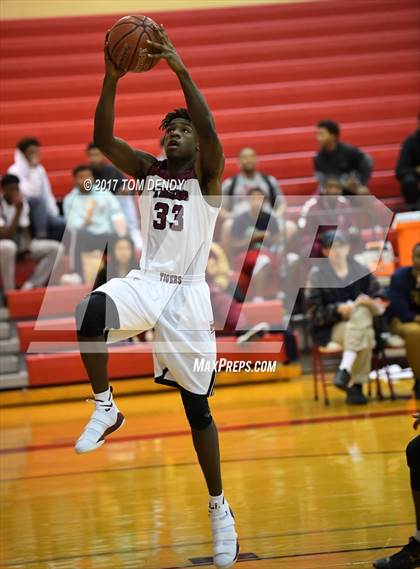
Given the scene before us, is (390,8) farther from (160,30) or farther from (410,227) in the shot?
(160,30)

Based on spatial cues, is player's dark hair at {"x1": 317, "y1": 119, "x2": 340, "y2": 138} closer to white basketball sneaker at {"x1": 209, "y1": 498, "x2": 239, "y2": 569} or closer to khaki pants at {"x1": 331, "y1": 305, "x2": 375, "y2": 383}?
khaki pants at {"x1": 331, "y1": 305, "x2": 375, "y2": 383}

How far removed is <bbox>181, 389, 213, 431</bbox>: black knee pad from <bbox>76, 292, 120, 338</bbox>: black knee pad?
1.79 feet

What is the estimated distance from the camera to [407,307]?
31.1 ft

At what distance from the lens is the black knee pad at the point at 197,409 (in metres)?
5.21

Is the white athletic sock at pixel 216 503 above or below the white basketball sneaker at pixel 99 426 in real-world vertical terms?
below

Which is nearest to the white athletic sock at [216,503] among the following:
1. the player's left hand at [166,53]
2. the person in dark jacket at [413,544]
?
the person in dark jacket at [413,544]

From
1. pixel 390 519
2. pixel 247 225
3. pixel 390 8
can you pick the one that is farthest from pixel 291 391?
pixel 390 8

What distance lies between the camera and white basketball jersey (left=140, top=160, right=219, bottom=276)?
515 cm

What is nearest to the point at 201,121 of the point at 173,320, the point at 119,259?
the point at 173,320

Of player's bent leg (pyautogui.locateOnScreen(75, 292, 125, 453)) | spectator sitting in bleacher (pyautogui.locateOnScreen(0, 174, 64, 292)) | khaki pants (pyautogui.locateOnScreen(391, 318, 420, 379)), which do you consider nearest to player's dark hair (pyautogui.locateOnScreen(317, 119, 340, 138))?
spectator sitting in bleacher (pyautogui.locateOnScreen(0, 174, 64, 292))

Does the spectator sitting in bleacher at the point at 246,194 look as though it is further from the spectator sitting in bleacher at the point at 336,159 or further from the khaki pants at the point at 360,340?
the khaki pants at the point at 360,340

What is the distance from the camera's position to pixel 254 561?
17.3 feet

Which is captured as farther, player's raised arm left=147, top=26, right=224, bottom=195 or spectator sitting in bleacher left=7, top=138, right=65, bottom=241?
spectator sitting in bleacher left=7, top=138, right=65, bottom=241

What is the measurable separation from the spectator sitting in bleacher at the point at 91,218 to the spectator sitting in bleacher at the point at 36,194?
42cm
